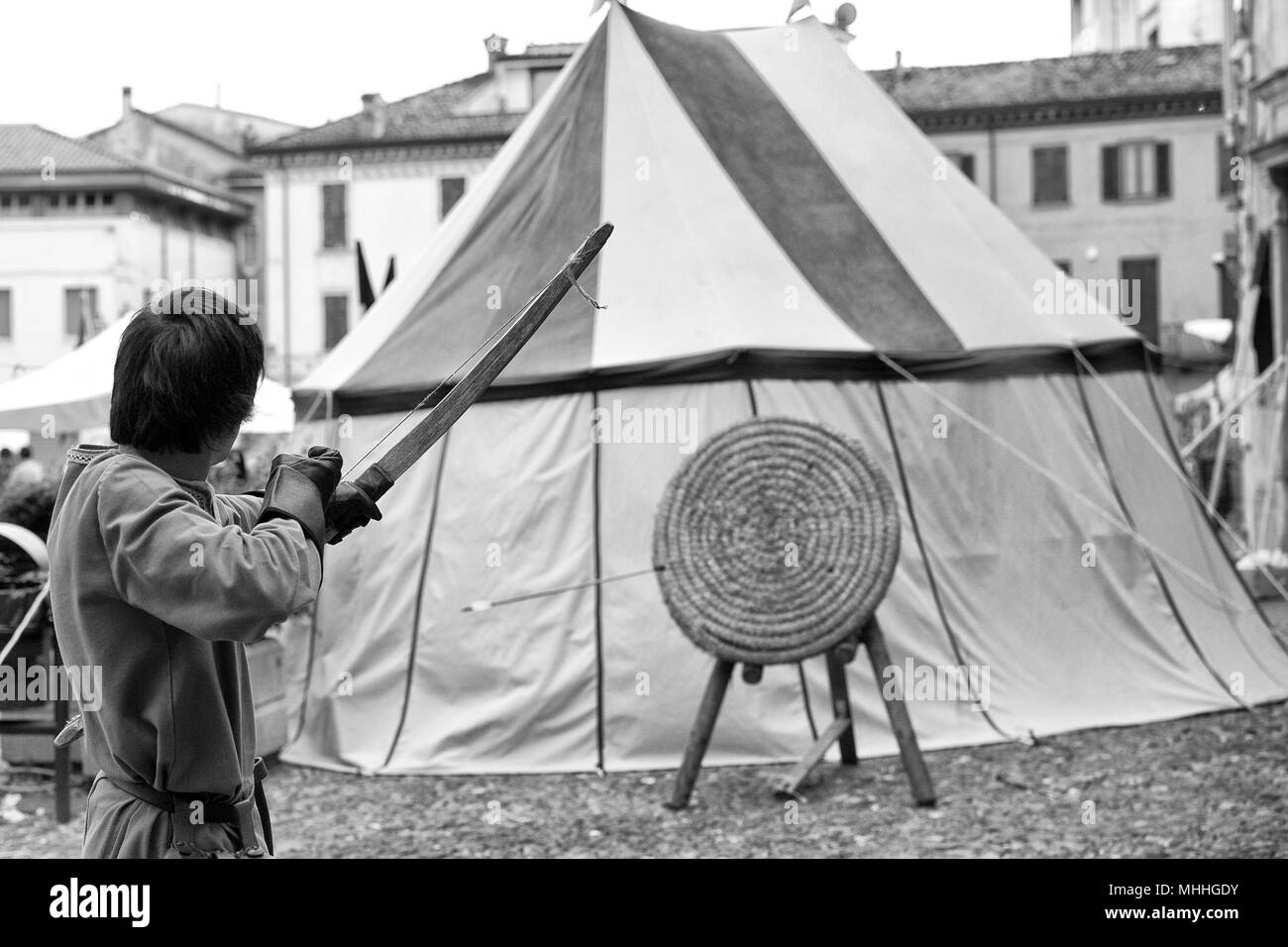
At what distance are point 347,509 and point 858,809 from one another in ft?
14.5

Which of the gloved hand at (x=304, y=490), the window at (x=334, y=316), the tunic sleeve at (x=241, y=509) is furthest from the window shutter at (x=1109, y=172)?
the gloved hand at (x=304, y=490)

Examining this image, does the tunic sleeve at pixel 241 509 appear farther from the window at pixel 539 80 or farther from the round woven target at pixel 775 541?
the window at pixel 539 80

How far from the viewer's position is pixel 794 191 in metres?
8.40

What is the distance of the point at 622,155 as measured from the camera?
830 cm

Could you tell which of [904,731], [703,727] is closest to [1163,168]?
[904,731]

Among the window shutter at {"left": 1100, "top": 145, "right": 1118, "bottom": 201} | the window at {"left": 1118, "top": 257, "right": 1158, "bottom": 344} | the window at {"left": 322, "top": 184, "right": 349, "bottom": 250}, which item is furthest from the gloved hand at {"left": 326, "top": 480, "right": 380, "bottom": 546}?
the window at {"left": 322, "top": 184, "right": 349, "bottom": 250}

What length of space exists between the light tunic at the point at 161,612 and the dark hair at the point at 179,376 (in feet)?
0.18

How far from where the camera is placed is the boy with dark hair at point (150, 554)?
6.98 feet

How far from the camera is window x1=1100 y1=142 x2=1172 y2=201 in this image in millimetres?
36000

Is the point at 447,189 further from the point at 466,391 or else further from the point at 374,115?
the point at 466,391

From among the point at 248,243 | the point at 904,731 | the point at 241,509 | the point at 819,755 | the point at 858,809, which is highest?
the point at 248,243

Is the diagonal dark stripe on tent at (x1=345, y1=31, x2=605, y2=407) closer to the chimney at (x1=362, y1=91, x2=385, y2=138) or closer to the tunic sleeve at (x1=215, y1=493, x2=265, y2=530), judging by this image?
the tunic sleeve at (x1=215, y1=493, x2=265, y2=530)

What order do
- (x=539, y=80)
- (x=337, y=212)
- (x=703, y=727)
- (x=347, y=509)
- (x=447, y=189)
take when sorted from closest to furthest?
1. (x=347, y=509)
2. (x=703, y=727)
3. (x=447, y=189)
4. (x=539, y=80)
5. (x=337, y=212)
